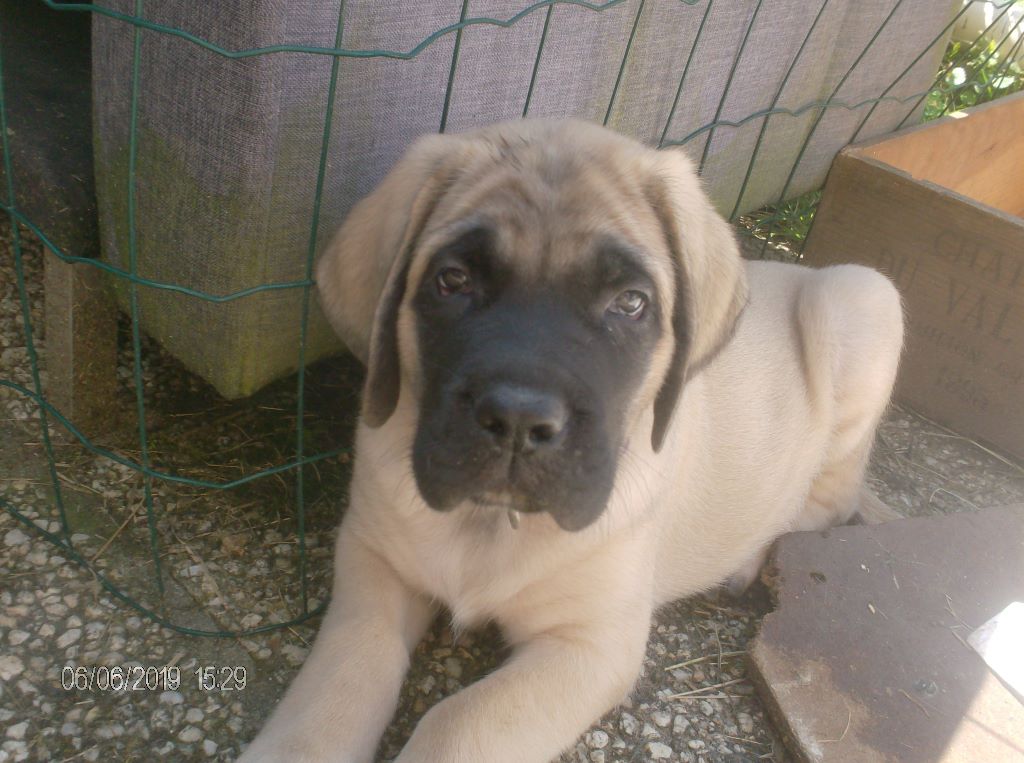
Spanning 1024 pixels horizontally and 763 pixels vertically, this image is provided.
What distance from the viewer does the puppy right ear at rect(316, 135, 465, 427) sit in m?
2.39

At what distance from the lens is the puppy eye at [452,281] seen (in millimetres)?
2297

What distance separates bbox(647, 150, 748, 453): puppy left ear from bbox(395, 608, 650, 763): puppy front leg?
1.90ft

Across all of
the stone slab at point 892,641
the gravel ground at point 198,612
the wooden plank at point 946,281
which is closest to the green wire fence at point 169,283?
the gravel ground at point 198,612

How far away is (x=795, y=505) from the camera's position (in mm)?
3707

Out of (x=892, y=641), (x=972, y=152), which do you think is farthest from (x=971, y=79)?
(x=892, y=641)

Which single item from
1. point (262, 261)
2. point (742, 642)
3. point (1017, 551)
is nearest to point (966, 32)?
point (1017, 551)

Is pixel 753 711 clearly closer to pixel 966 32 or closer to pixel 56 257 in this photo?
pixel 56 257

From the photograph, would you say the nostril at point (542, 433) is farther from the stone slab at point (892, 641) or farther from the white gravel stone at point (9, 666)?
the white gravel stone at point (9, 666)

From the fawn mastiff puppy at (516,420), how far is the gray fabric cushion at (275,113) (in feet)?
1.17

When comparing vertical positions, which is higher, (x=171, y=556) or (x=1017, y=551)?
(x=1017, y=551)

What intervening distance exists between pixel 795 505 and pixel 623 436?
153 centimetres

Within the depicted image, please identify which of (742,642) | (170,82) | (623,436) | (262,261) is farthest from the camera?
(742,642)

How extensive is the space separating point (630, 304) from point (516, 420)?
21.9 inches

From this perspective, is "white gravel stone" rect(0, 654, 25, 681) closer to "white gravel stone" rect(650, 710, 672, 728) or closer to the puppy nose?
the puppy nose
